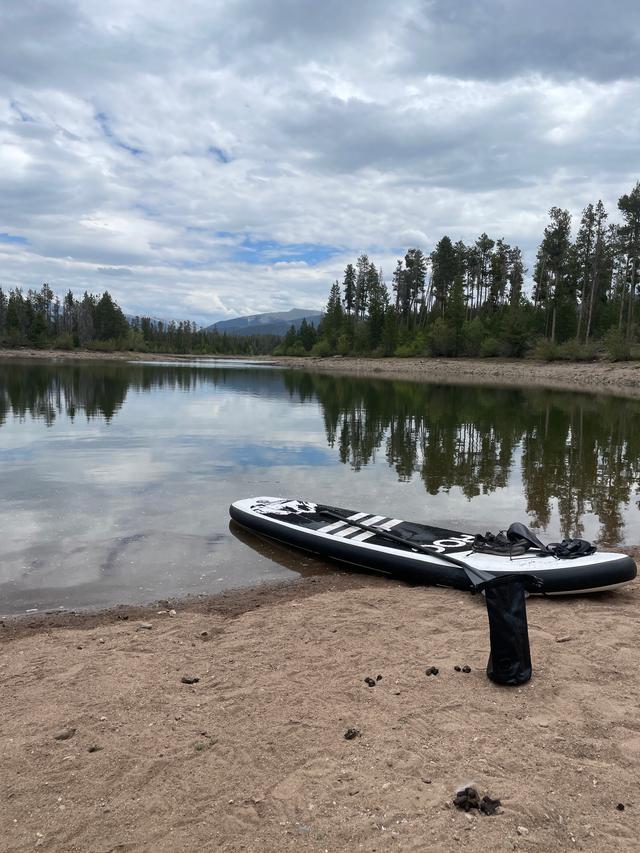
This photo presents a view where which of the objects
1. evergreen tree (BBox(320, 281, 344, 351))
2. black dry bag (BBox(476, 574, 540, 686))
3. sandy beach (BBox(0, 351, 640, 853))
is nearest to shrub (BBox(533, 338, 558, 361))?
evergreen tree (BBox(320, 281, 344, 351))

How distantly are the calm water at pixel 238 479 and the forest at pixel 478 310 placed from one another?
38154mm

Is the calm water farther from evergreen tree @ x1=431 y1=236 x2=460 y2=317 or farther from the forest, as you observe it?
evergreen tree @ x1=431 y1=236 x2=460 y2=317

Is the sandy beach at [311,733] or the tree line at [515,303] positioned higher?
the tree line at [515,303]

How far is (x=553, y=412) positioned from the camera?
2945 centimetres

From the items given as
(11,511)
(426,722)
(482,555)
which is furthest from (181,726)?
(11,511)

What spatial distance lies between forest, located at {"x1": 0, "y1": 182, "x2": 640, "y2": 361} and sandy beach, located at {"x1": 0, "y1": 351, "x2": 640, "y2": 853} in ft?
180

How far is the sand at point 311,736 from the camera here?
10.8ft

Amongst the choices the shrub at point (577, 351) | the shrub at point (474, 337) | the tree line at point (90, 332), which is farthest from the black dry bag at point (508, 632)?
the tree line at point (90, 332)

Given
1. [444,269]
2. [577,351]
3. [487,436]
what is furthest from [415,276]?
[487,436]

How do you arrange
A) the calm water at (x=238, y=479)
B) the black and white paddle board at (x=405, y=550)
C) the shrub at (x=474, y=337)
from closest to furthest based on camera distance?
1. the black and white paddle board at (x=405, y=550)
2. the calm water at (x=238, y=479)
3. the shrub at (x=474, y=337)

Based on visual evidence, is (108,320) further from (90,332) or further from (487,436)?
(487,436)

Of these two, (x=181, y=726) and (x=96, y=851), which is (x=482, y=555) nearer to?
(x=181, y=726)

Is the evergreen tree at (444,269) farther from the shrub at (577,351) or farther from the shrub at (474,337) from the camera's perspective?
the shrub at (577,351)

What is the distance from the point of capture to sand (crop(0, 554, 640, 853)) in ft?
10.8
